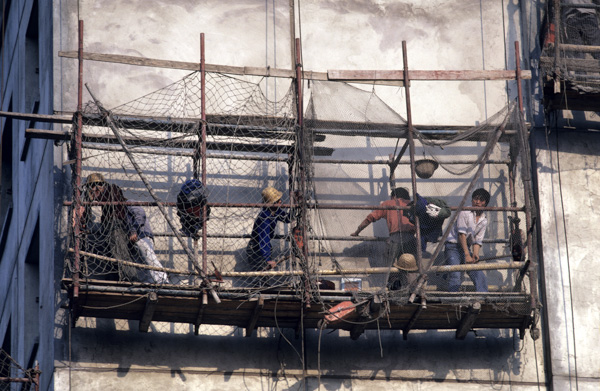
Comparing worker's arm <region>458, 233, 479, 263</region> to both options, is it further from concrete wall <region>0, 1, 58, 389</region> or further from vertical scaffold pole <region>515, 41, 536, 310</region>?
concrete wall <region>0, 1, 58, 389</region>

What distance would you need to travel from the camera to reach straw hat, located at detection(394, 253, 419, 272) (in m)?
20.6

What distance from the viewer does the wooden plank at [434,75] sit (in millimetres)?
21781

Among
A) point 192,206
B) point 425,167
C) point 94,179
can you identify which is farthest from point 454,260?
point 94,179

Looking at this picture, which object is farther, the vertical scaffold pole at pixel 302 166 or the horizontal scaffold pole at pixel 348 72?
the horizontal scaffold pole at pixel 348 72

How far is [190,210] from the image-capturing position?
20562 mm

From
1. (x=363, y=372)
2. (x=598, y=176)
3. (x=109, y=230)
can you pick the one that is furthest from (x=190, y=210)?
(x=598, y=176)

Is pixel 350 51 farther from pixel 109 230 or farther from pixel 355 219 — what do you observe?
pixel 109 230

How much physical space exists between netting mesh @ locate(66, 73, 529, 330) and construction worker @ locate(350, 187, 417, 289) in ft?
0.12

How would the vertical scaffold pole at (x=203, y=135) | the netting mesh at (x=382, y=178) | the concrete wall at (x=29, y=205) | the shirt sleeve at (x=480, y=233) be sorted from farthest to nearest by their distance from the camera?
the concrete wall at (x=29, y=205) < the shirt sleeve at (x=480, y=233) < the netting mesh at (x=382, y=178) < the vertical scaffold pole at (x=203, y=135)

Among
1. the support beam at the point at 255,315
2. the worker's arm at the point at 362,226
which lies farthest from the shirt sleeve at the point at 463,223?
the support beam at the point at 255,315

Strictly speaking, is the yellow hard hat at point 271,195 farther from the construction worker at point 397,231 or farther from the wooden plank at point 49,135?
the wooden plank at point 49,135

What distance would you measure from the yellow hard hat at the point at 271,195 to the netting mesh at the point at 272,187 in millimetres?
28

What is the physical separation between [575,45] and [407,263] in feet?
18.4

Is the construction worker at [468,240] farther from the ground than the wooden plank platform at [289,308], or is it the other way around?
the construction worker at [468,240]
